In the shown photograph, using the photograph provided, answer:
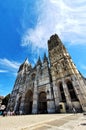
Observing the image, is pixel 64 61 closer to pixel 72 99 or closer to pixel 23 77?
pixel 72 99

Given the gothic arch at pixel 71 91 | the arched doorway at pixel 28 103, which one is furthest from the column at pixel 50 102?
the arched doorway at pixel 28 103

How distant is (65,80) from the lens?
78.1ft

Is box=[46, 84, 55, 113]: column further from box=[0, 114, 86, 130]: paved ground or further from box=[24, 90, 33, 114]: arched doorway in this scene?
box=[0, 114, 86, 130]: paved ground

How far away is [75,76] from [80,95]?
4574mm

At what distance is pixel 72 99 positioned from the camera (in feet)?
69.9

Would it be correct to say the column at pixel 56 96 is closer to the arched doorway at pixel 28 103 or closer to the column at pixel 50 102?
the column at pixel 50 102

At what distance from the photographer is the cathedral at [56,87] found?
20.4 meters

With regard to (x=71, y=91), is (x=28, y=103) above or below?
below

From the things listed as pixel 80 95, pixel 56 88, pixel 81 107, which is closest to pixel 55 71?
pixel 56 88

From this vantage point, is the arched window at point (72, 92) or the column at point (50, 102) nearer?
the arched window at point (72, 92)

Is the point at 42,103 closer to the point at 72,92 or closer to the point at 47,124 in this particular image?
the point at 72,92

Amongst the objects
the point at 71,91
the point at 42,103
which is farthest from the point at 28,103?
the point at 71,91

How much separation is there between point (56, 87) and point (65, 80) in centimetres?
295

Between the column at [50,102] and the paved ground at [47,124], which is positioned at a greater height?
the column at [50,102]
